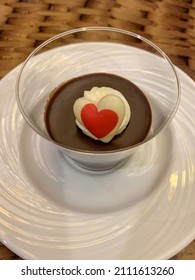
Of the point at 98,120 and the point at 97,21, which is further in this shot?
the point at 97,21

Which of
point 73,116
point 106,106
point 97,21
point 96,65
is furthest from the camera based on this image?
point 97,21


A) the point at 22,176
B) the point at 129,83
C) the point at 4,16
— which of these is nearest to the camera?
the point at 22,176

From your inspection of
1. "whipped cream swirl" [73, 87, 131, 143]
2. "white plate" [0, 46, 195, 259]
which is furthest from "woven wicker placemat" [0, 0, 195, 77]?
"whipped cream swirl" [73, 87, 131, 143]

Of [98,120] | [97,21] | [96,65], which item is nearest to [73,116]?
[98,120]

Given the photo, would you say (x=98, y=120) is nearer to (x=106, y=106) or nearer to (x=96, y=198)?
(x=106, y=106)

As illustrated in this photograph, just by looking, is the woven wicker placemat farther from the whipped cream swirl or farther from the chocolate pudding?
the whipped cream swirl

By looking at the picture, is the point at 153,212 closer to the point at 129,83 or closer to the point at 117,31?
the point at 129,83

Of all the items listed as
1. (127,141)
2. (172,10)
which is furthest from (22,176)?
(172,10)
